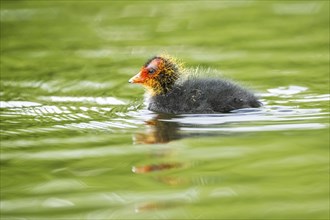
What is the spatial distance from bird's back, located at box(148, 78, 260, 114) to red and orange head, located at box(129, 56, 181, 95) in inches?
10.5

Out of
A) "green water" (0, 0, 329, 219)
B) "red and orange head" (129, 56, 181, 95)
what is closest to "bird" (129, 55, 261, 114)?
"red and orange head" (129, 56, 181, 95)

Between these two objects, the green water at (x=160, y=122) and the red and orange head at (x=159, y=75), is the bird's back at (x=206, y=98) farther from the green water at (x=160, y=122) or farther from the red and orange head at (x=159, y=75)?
the red and orange head at (x=159, y=75)

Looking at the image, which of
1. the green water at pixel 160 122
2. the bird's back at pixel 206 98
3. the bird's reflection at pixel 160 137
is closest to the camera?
the green water at pixel 160 122

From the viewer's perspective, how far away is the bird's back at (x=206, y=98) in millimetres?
8227

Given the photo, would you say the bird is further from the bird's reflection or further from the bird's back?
the bird's reflection

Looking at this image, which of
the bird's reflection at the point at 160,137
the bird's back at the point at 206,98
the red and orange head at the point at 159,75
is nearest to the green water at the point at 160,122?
the bird's reflection at the point at 160,137

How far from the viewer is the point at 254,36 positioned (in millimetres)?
12500

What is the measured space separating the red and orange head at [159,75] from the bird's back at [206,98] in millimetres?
265

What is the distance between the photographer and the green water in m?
5.54

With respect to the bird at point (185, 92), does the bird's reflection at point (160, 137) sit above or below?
below

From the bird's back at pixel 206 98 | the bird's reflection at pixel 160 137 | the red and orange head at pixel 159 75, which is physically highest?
the red and orange head at pixel 159 75

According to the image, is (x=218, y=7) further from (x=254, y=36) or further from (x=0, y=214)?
(x=0, y=214)

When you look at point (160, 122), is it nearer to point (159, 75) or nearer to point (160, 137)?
point (160, 137)

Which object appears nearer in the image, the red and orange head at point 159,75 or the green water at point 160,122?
the green water at point 160,122
